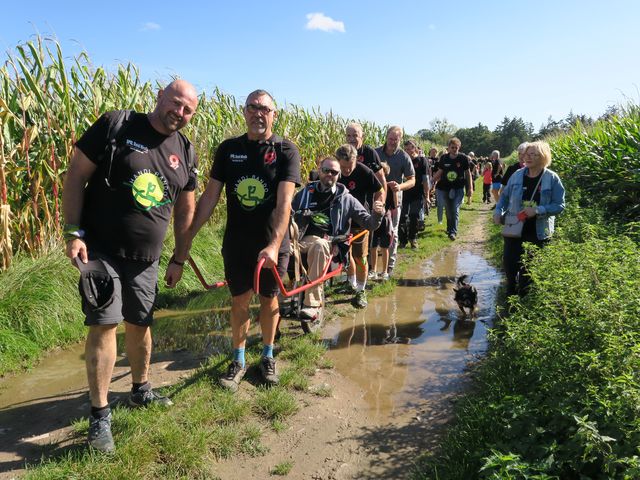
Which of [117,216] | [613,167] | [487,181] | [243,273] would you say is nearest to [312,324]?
[243,273]

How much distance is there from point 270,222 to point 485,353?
2.64 meters

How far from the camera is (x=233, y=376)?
3760 millimetres

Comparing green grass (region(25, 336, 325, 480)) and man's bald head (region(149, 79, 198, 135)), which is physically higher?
man's bald head (region(149, 79, 198, 135))

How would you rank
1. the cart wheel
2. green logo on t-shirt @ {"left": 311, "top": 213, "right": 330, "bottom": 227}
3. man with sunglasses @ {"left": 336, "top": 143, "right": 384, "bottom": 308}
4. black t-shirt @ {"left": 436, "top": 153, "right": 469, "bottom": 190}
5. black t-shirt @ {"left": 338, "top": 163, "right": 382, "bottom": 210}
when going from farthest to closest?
1. black t-shirt @ {"left": 436, "top": 153, "right": 469, "bottom": 190}
2. black t-shirt @ {"left": 338, "top": 163, "right": 382, "bottom": 210}
3. man with sunglasses @ {"left": 336, "top": 143, "right": 384, "bottom": 308}
4. green logo on t-shirt @ {"left": 311, "top": 213, "right": 330, "bottom": 227}
5. the cart wheel

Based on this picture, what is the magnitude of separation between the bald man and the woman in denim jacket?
3.67 meters

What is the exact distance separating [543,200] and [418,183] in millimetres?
4470

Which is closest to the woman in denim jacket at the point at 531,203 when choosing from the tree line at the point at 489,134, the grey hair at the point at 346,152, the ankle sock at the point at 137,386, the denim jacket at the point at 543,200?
the denim jacket at the point at 543,200

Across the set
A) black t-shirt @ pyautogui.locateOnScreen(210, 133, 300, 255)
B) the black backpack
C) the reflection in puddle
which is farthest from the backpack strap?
the reflection in puddle

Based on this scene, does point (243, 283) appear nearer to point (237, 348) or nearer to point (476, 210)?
point (237, 348)

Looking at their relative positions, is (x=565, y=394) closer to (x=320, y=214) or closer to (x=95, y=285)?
(x=95, y=285)

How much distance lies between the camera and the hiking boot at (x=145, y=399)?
337cm

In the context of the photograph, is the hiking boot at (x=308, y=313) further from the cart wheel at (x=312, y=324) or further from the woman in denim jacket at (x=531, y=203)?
the woman in denim jacket at (x=531, y=203)

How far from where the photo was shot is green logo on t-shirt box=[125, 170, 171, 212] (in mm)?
2963

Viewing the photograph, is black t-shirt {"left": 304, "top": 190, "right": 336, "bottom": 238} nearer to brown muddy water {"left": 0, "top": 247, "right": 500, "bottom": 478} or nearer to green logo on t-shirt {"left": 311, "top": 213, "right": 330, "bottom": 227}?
green logo on t-shirt {"left": 311, "top": 213, "right": 330, "bottom": 227}
